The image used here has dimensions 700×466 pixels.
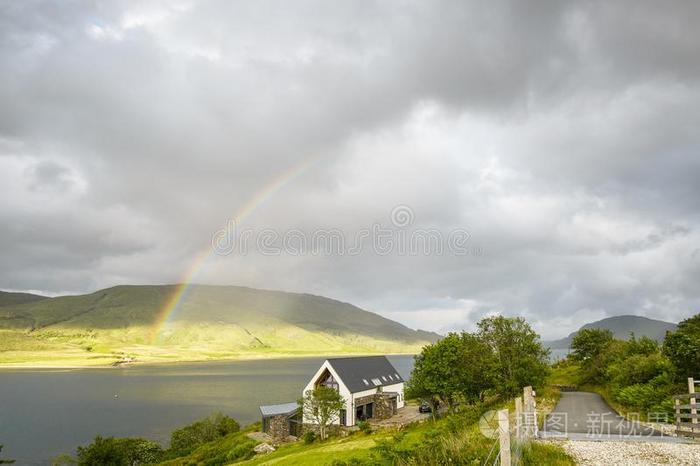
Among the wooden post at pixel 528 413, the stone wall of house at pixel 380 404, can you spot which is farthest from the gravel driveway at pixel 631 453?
the stone wall of house at pixel 380 404

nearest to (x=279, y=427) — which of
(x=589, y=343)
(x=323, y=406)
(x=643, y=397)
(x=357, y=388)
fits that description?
(x=323, y=406)

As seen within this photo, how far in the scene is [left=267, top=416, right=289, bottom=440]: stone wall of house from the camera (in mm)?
58125

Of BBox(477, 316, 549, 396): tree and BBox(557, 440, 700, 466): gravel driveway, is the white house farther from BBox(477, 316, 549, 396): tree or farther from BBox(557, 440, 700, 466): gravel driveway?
BBox(557, 440, 700, 466): gravel driveway

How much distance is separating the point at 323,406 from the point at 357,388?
8.75 meters

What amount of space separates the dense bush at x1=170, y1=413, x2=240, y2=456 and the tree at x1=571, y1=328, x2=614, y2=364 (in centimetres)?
5424

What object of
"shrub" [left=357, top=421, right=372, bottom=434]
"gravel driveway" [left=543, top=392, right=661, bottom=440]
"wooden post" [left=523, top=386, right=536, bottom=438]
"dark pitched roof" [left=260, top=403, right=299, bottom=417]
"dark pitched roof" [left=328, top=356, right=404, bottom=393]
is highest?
"wooden post" [left=523, top=386, right=536, bottom=438]

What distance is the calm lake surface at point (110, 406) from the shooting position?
79188 millimetres

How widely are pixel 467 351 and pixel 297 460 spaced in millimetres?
19566

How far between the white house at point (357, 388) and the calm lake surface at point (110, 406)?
31536 mm

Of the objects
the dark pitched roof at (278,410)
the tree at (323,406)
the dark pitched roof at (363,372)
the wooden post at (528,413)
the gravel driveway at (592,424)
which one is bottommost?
the dark pitched roof at (278,410)

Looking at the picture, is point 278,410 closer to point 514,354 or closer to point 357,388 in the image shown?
point 357,388

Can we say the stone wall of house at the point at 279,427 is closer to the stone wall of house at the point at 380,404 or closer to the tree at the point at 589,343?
the stone wall of house at the point at 380,404

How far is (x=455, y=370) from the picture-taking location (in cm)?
4347

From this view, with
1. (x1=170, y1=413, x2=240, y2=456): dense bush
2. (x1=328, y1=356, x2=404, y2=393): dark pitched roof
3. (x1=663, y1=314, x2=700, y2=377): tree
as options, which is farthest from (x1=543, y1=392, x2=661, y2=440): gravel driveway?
(x1=170, y1=413, x2=240, y2=456): dense bush
